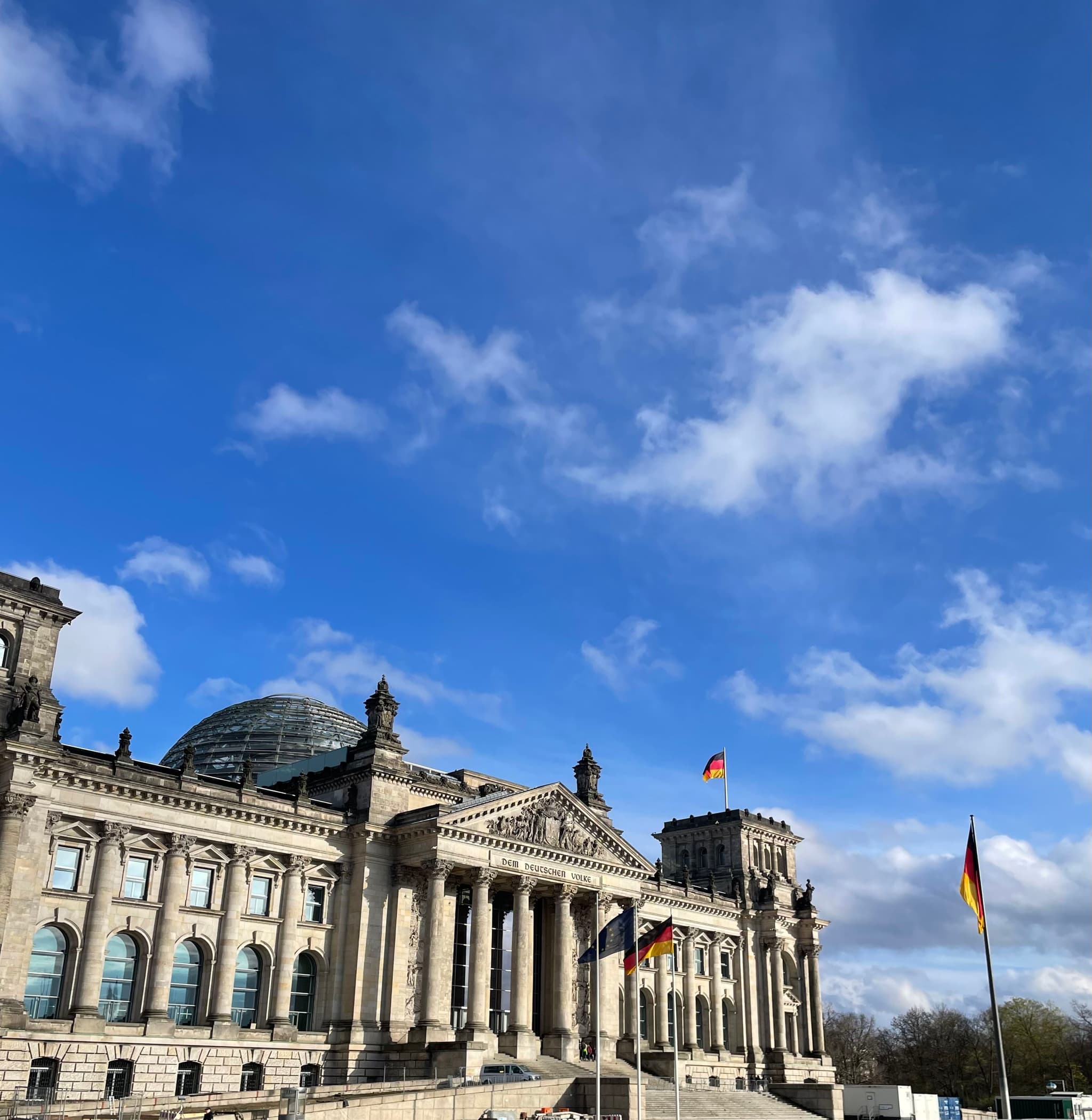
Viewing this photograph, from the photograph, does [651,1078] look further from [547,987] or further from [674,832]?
[674,832]

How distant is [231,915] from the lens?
201ft

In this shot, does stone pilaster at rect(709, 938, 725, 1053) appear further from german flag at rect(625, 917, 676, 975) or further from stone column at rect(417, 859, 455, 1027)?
german flag at rect(625, 917, 676, 975)

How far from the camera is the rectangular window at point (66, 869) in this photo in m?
55.7

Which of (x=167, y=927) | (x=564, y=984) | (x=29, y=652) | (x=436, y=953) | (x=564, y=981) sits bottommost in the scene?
(x=564, y=984)

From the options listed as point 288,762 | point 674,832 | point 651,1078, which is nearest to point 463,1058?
point 651,1078

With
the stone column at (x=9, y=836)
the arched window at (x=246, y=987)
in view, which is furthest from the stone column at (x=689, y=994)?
the stone column at (x=9, y=836)

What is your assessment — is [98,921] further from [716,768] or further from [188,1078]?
[716,768]

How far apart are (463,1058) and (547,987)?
1441 cm

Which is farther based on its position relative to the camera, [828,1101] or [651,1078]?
[828,1101]

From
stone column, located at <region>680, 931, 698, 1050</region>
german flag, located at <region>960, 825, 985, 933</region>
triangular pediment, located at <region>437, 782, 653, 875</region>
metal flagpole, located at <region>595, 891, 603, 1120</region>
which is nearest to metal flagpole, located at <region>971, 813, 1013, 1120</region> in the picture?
german flag, located at <region>960, 825, 985, 933</region>

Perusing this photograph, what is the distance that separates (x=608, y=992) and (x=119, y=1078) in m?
36.8

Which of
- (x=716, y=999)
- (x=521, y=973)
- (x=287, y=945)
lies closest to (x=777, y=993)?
(x=716, y=999)

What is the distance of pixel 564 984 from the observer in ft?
241

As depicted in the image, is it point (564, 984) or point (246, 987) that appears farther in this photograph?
point (564, 984)
